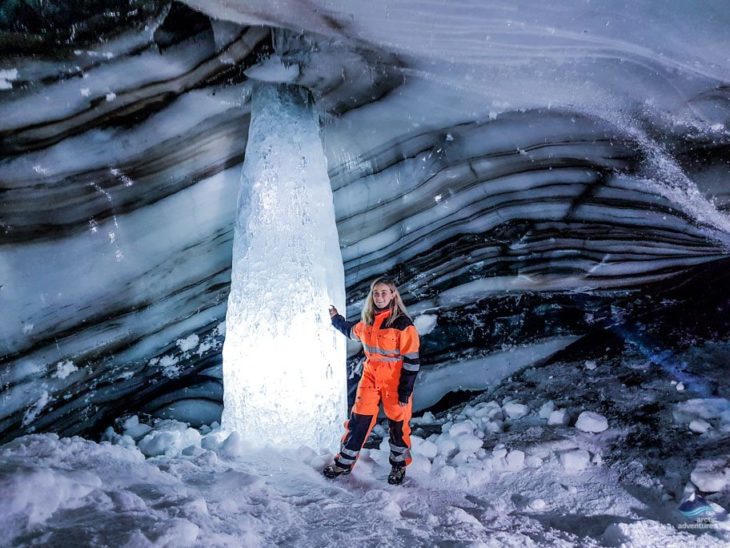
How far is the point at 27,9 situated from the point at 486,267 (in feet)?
11.1

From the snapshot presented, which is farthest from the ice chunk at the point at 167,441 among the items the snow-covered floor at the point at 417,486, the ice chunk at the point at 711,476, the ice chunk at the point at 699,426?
the ice chunk at the point at 699,426

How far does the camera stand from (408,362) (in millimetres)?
2520

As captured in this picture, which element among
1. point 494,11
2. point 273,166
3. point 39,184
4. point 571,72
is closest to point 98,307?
point 39,184

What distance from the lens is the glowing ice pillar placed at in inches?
122

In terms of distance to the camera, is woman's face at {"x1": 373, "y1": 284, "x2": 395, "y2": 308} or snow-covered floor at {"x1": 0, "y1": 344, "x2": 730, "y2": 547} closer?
snow-covered floor at {"x1": 0, "y1": 344, "x2": 730, "y2": 547}

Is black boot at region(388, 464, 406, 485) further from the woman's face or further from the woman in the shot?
the woman's face

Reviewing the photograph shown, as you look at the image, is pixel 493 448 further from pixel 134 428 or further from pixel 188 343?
pixel 134 428

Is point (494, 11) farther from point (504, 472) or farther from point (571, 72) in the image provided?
point (504, 472)

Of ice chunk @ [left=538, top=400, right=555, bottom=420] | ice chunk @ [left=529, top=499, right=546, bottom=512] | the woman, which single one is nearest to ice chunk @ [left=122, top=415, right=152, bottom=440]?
the woman

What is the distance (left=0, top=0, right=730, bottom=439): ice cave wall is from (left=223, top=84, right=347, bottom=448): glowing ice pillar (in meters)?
0.26

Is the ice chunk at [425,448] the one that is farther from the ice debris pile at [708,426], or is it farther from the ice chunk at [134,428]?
the ice chunk at [134,428]

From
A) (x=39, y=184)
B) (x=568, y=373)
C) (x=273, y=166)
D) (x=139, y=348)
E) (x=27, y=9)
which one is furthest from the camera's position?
(x=568, y=373)

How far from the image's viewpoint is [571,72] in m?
3.17

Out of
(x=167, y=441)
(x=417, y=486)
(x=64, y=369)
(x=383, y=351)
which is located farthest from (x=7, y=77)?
(x=417, y=486)
